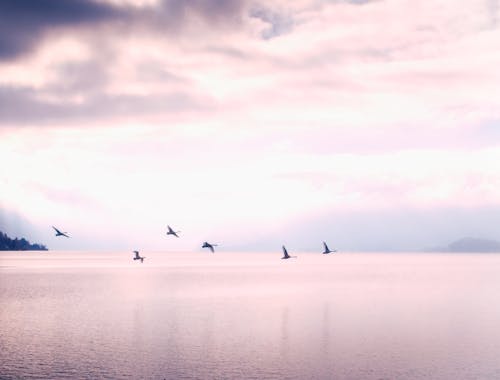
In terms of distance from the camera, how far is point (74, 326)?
7394 centimetres

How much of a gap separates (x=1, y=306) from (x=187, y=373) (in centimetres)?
6287

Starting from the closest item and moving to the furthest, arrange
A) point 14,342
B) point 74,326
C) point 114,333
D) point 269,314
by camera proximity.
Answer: point 14,342 < point 114,333 < point 74,326 < point 269,314

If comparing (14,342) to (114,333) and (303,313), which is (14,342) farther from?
(303,313)

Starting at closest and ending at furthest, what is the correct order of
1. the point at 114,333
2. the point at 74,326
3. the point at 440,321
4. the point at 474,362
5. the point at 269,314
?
the point at 474,362
the point at 114,333
the point at 74,326
the point at 440,321
the point at 269,314

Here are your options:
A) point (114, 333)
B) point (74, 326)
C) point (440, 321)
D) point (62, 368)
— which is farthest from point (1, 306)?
point (440, 321)

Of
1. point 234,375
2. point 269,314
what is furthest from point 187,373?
point 269,314

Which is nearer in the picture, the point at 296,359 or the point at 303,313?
the point at 296,359

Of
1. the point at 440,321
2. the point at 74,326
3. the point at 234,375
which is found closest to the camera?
the point at 234,375

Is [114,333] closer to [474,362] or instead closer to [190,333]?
[190,333]

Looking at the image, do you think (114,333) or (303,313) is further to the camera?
(303,313)

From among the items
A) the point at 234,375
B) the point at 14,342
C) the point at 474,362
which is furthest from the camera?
the point at 14,342

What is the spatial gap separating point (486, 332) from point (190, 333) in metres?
41.7

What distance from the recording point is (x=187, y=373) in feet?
159

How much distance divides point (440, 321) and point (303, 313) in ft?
78.2
